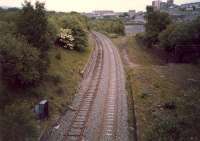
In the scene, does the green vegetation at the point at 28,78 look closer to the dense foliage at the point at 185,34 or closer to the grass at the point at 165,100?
the grass at the point at 165,100

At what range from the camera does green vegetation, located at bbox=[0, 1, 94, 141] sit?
637 inches

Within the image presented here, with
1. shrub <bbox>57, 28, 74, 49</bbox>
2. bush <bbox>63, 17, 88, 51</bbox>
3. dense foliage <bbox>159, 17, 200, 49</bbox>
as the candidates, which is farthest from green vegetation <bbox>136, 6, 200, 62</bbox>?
shrub <bbox>57, 28, 74, 49</bbox>

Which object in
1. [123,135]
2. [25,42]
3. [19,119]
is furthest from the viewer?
[25,42]

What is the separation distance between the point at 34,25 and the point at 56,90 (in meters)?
6.04

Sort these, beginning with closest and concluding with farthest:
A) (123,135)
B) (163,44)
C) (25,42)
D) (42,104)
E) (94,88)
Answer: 1. (123,135)
2. (42,104)
3. (25,42)
4. (94,88)
5. (163,44)

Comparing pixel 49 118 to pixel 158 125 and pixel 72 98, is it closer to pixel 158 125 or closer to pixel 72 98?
pixel 72 98

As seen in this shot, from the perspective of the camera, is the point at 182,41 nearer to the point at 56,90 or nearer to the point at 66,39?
the point at 66,39

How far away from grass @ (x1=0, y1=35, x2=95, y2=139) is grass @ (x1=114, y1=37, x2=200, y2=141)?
5767 mm

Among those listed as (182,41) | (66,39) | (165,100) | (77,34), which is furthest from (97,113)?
(182,41)

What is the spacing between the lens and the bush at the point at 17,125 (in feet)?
50.4

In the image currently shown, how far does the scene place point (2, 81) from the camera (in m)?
22.5

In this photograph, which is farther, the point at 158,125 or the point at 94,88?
the point at 94,88

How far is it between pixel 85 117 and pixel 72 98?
4883mm

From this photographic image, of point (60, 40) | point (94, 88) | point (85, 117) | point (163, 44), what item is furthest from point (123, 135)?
point (163, 44)
